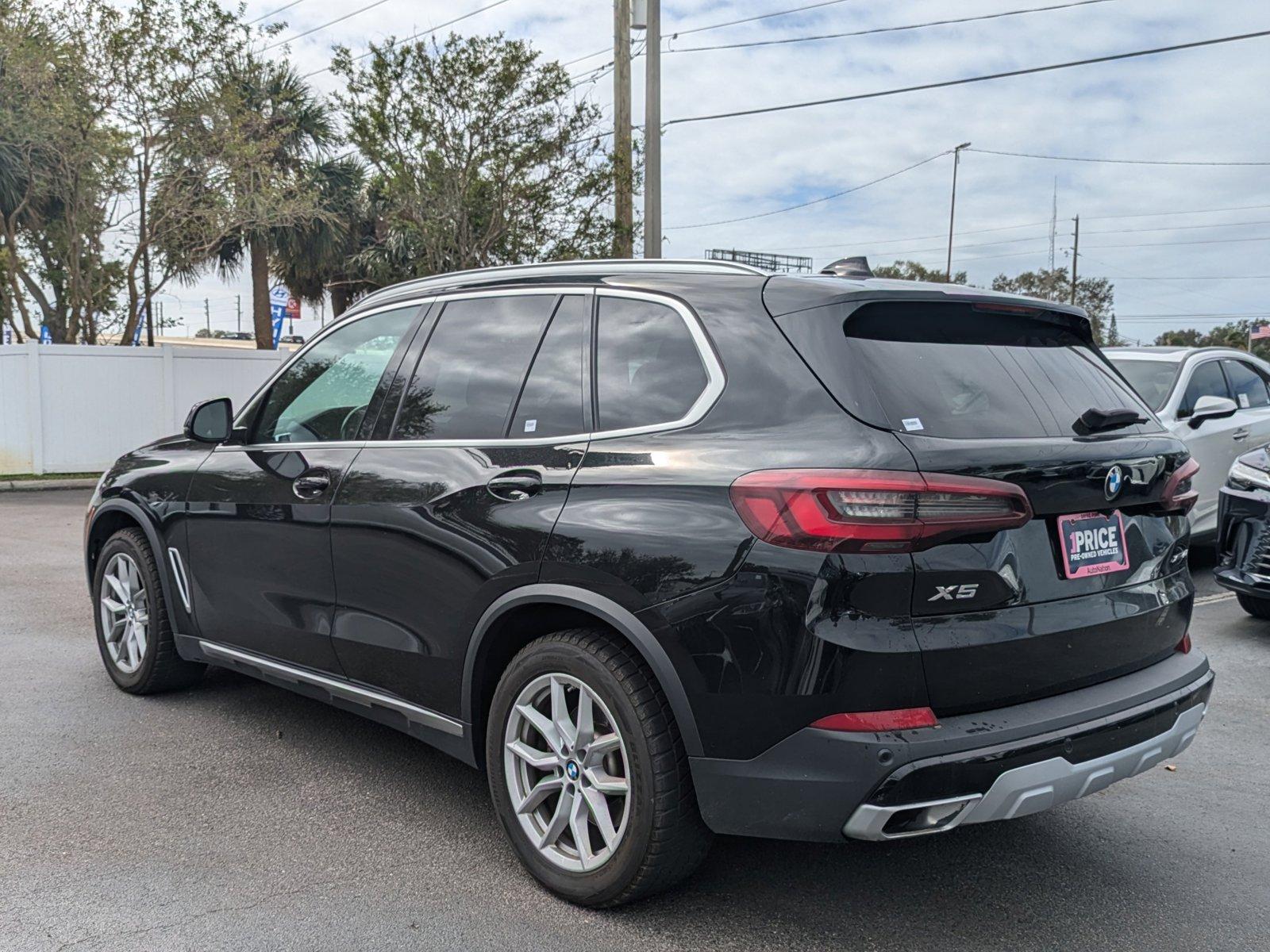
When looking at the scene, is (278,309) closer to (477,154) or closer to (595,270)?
(477,154)

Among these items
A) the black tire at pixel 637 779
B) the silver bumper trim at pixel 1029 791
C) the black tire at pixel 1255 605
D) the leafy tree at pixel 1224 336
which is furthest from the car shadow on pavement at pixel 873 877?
the leafy tree at pixel 1224 336

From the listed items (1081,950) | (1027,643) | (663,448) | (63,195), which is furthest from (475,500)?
(63,195)

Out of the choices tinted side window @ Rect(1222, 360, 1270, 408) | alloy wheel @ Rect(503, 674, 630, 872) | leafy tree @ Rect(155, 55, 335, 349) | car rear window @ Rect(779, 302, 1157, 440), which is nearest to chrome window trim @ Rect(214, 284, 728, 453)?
car rear window @ Rect(779, 302, 1157, 440)

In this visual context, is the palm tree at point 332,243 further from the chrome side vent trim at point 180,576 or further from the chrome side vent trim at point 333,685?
the chrome side vent trim at point 333,685

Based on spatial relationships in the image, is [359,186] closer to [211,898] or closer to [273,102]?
[273,102]

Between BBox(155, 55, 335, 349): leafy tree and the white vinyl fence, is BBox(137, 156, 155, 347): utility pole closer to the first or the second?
BBox(155, 55, 335, 349): leafy tree

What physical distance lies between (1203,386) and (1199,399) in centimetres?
80

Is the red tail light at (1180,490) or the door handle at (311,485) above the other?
the red tail light at (1180,490)

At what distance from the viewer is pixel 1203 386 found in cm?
885

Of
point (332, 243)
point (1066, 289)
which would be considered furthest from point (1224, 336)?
point (332, 243)

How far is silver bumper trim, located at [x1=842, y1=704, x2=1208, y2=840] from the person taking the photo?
262 centimetres

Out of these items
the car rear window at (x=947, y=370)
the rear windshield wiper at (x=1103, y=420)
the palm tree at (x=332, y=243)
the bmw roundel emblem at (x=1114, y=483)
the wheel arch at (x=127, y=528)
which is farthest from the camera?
the palm tree at (x=332, y=243)

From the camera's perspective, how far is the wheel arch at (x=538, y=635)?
2.83m

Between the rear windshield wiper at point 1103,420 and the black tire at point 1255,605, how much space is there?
4.23 m
